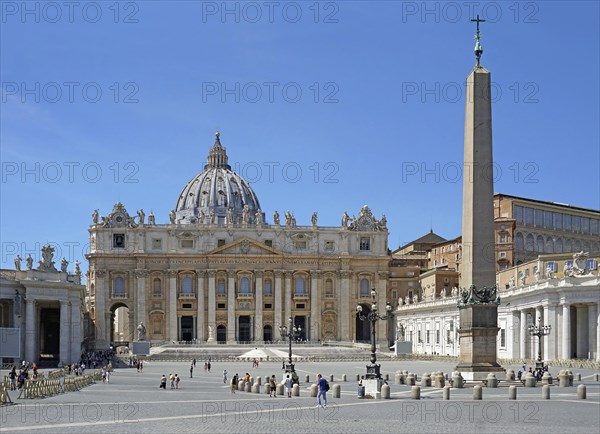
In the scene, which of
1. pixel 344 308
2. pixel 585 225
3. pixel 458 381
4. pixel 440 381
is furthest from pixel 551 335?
pixel 344 308

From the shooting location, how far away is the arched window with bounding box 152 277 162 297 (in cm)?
11175

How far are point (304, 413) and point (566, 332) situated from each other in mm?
37986

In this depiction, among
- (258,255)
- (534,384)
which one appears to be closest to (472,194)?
(534,384)

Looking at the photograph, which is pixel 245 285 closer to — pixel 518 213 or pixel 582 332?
pixel 518 213

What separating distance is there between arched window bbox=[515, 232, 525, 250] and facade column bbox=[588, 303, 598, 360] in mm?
33989

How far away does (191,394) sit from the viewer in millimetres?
37625

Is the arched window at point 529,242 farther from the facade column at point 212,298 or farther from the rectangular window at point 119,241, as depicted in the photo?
the rectangular window at point 119,241

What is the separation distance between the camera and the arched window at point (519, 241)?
9590 centimetres

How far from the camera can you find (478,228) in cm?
3244

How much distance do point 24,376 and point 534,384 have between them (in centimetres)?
1949

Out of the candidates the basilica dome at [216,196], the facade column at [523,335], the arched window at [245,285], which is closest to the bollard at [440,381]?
the facade column at [523,335]

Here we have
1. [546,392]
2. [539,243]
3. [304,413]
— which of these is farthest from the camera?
[539,243]

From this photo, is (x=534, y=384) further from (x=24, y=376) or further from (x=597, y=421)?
(x=24, y=376)

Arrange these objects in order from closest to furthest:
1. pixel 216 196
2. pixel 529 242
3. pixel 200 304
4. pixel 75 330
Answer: pixel 75 330, pixel 529 242, pixel 200 304, pixel 216 196
